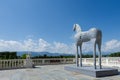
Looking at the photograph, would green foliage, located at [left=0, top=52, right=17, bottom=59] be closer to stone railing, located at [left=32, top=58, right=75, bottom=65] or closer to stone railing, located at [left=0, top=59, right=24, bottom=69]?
stone railing, located at [left=32, top=58, right=75, bottom=65]

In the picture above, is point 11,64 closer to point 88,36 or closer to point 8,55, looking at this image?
point 8,55

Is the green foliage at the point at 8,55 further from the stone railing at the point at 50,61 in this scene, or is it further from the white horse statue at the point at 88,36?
the white horse statue at the point at 88,36

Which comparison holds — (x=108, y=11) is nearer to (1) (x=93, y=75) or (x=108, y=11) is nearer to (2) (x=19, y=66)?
(1) (x=93, y=75)

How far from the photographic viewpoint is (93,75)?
628 centimetres

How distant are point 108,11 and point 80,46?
17.0 ft

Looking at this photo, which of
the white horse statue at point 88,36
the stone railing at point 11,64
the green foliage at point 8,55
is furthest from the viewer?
the green foliage at point 8,55

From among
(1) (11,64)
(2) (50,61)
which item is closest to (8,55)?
(2) (50,61)

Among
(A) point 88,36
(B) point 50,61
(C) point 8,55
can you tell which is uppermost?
(A) point 88,36

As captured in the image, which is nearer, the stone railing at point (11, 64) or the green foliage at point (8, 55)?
the stone railing at point (11, 64)

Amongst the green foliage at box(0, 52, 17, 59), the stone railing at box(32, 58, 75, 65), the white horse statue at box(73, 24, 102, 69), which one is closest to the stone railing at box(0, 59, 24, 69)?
the stone railing at box(32, 58, 75, 65)

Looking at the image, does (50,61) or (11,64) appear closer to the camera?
(11,64)

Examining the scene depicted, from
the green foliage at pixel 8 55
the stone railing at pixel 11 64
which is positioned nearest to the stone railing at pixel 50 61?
the stone railing at pixel 11 64

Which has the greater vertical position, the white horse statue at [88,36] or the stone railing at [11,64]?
the white horse statue at [88,36]

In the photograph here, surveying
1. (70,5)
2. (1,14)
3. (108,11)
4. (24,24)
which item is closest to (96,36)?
(70,5)
